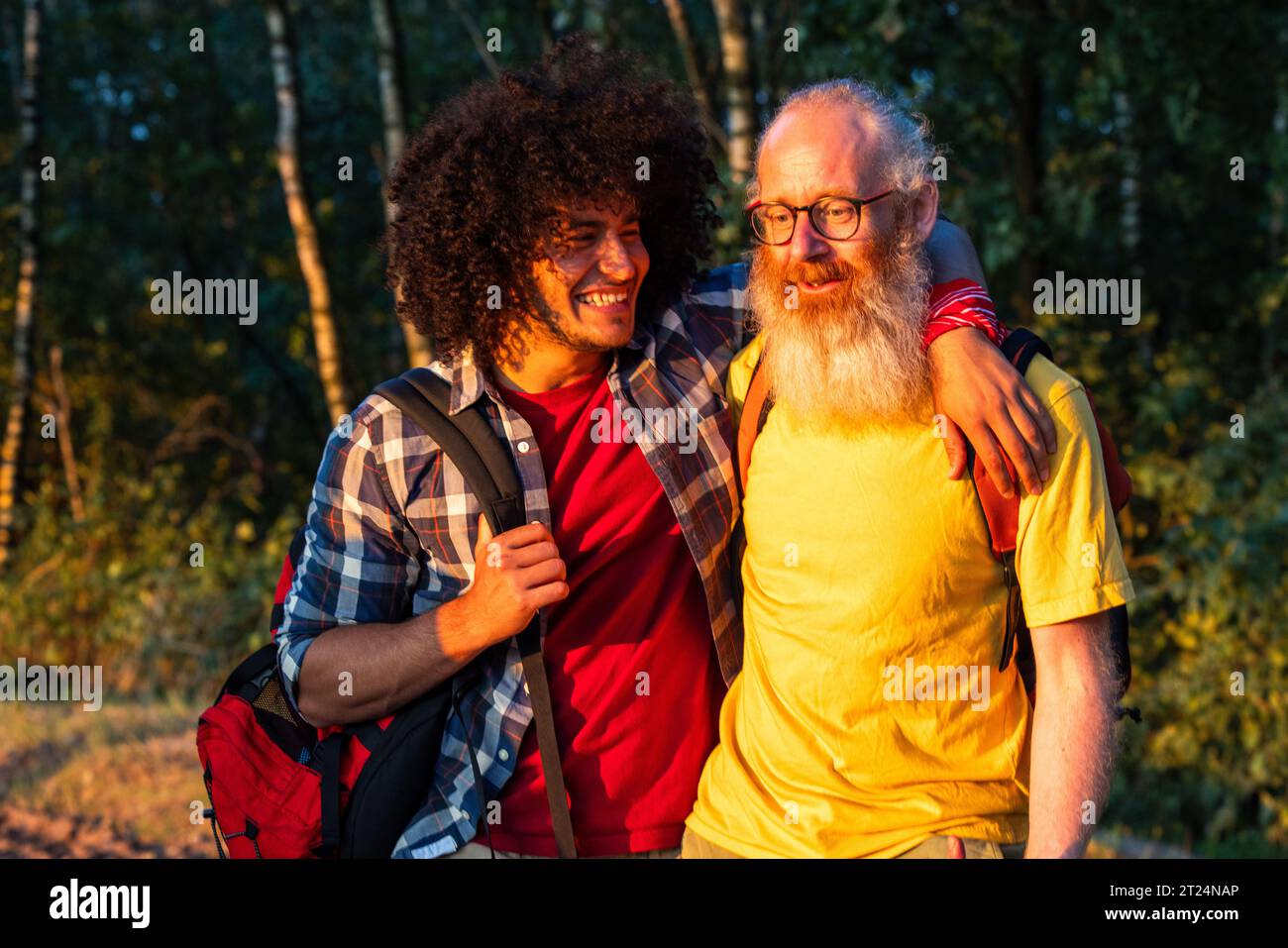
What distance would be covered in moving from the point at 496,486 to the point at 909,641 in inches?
36.3

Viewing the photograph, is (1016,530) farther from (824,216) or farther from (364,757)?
(364,757)

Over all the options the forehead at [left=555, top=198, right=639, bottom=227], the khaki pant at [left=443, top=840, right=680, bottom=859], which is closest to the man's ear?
the forehead at [left=555, top=198, right=639, bottom=227]

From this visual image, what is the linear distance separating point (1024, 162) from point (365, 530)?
8.12 metres

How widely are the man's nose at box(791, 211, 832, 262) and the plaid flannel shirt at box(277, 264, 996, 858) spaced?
1.57 feet

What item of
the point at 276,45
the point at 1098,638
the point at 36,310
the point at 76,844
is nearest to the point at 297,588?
the point at 1098,638

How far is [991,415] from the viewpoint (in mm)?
2557

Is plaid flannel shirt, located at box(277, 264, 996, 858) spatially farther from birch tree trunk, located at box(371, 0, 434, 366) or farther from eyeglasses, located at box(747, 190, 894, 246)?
birch tree trunk, located at box(371, 0, 434, 366)

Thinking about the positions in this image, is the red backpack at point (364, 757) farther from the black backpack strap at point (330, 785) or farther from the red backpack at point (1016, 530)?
the red backpack at point (1016, 530)

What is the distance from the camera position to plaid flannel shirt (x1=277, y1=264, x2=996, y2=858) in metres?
3.05

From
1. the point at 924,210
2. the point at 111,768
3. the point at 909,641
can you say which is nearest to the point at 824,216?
the point at 924,210

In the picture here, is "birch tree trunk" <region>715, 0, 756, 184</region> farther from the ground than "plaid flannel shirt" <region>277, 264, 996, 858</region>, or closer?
farther from the ground

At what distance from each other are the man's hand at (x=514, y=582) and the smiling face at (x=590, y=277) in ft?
1.56

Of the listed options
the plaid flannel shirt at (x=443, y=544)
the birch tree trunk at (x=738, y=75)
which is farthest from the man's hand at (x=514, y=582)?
the birch tree trunk at (x=738, y=75)
